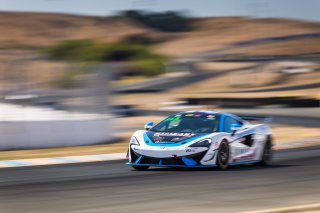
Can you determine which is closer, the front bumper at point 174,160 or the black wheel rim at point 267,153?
the front bumper at point 174,160

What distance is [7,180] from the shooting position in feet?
36.6

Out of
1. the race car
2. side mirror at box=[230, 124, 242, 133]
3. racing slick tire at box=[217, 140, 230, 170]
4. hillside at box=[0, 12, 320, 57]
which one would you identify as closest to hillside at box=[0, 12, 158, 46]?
hillside at box=[0, 12, 320, 57]

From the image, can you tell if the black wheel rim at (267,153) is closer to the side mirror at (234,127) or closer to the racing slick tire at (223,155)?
the side mirror at (234,127)

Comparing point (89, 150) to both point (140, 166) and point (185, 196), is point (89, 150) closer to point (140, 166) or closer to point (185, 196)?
point (140, 166)

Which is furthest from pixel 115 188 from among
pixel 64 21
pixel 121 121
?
pixel 64 21

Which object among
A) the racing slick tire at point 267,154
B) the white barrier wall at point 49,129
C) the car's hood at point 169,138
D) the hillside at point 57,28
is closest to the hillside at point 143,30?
the hillside at point 57,28

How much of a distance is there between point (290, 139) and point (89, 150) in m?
7.34

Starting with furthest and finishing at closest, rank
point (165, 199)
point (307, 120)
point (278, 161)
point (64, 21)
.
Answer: point (64, 21) → point (307, 120) → point (278, 161) → point (165, 199)

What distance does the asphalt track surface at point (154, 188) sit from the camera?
7.98m

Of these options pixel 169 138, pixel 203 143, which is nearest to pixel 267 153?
pixel 203 143

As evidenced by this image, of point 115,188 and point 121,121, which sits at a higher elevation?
point 115,188

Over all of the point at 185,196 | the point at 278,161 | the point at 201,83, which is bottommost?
the point at 201,83

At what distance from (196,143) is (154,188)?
2632mm

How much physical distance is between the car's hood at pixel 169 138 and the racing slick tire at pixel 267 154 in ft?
7.05
